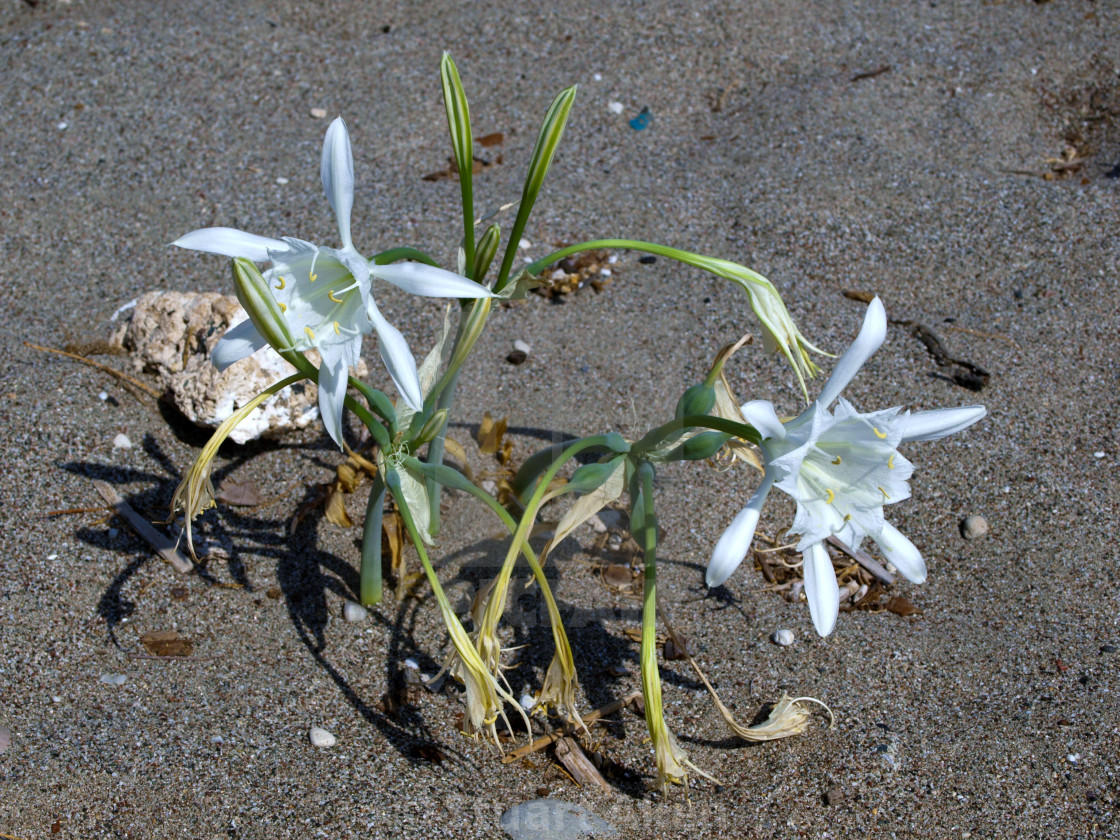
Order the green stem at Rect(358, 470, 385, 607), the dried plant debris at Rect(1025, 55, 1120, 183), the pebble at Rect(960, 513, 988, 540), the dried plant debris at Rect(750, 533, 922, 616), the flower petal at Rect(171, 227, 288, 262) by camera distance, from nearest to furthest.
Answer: the flower petal at Rect(171, 227, 288, 262) < the green stem at Rect(358, 470, 385, 607) < the dried plant debris at Rect(750, 533, 922, 616) < the pebble at Rect(960, 513, 988, 540) < the dried plant debris at Rect(1025, 55, 1120, 183)

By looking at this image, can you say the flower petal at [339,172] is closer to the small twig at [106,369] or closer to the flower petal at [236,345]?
the flower petal at [236,345]

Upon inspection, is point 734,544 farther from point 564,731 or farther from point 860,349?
point 564,731

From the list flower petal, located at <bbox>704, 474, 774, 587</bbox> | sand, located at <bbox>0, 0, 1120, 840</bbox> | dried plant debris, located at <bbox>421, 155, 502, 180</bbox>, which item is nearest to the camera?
flower petal, located at <bbox>704, 474, 774, 587</bbox>

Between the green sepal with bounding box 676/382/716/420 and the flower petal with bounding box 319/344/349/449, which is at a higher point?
the flower petal with bounding box 319/344/349/449

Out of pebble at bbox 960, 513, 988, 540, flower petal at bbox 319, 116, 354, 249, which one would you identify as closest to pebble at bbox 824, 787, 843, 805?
pebble at bbox 960, 513, 988, 540

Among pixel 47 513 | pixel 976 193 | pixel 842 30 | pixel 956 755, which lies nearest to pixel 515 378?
pixel 47 513

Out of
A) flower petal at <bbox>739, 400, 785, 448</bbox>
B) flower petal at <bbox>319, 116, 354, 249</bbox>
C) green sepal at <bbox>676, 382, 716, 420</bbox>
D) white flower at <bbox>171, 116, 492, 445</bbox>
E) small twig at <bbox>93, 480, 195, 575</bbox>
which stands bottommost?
small twig at <bbox>93, 480, 195, 575</bbox>

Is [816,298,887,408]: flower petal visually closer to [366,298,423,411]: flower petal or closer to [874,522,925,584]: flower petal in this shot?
[874,522,925,584]: flower petal
